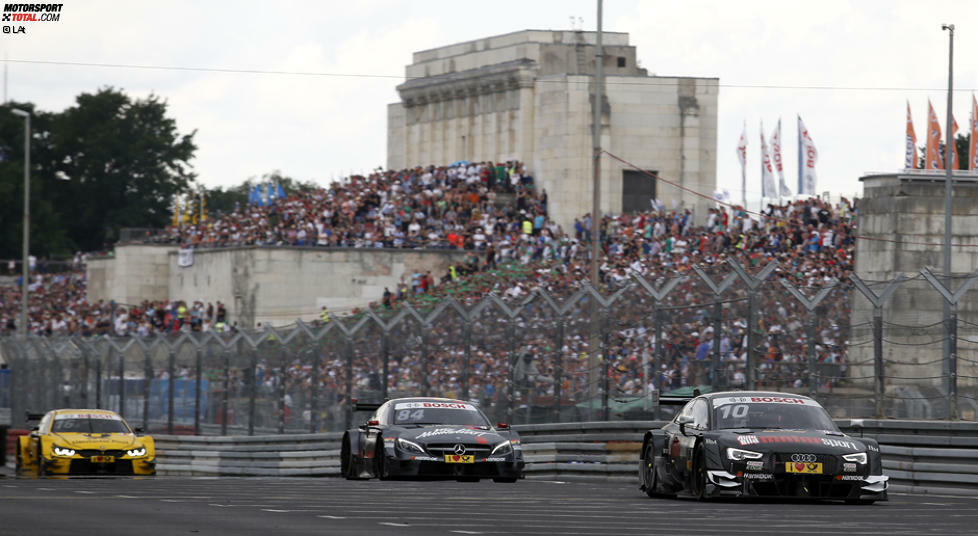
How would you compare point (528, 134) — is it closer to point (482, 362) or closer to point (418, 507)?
point (482, 362)

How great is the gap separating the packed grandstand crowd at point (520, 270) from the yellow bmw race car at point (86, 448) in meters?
2.84

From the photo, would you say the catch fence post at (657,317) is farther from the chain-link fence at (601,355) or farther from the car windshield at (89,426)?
the car windshield at (89,426)

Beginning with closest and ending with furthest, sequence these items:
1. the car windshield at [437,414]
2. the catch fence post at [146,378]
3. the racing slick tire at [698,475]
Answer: the racing slick tire at [698,475] → the car windshield at [437,414] → the catch fence post at [146,378]

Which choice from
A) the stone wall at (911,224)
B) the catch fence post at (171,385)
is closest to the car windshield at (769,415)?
the stone wall at (911,224)

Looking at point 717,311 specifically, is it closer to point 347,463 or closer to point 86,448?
point 347,463

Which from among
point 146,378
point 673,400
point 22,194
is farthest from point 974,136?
point 22,194

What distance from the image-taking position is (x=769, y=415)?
19.3 m

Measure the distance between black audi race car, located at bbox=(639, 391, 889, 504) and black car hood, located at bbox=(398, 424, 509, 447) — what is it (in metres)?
4.54

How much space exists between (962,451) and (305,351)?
13106mm

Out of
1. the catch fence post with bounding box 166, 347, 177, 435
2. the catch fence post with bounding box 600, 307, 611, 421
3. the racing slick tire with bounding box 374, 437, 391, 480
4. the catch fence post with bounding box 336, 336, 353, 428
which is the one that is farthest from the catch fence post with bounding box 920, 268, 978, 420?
the catch fence post with bounding box 166, 347, 177, 435

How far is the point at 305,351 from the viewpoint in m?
31.5

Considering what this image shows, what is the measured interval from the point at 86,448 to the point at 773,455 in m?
14.5

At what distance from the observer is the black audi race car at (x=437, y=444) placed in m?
23.5

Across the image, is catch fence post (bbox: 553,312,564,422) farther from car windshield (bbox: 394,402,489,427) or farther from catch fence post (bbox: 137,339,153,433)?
catch fence post (bbox: 137,339,153,433)
